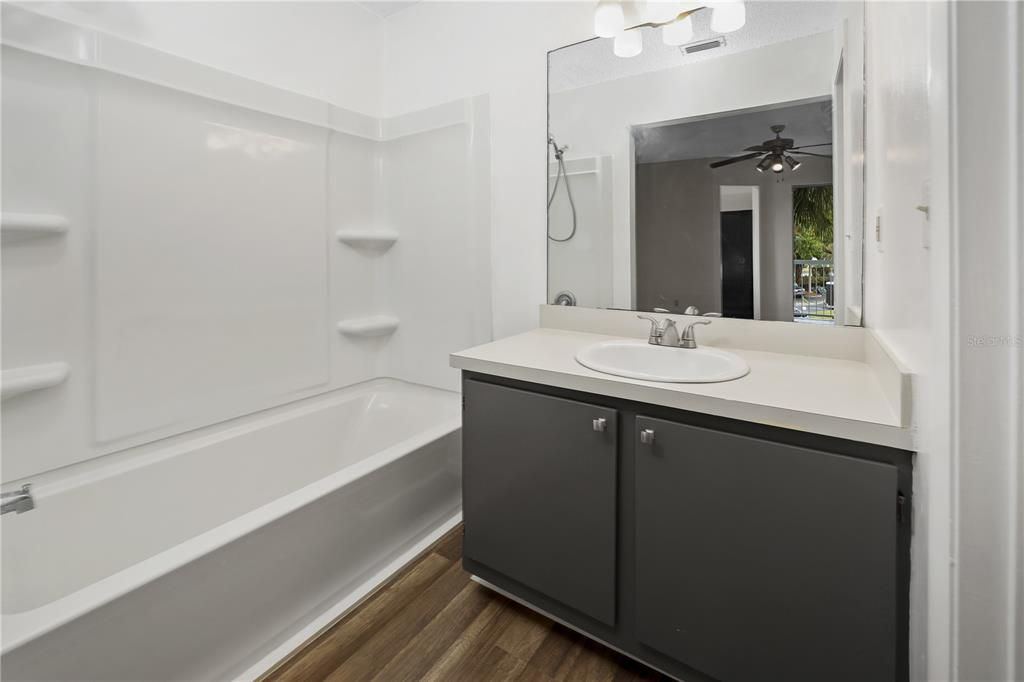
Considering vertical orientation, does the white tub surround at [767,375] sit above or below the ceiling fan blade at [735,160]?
below

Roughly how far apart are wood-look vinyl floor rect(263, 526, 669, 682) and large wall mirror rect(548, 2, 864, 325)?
116cm

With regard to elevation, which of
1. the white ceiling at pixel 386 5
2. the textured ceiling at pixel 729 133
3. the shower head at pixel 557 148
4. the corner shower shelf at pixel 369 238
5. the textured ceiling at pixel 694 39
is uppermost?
the white ceiling at pixel 386 5

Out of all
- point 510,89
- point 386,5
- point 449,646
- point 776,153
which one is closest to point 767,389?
point 776,153

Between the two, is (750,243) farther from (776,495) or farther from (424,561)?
(424,561)

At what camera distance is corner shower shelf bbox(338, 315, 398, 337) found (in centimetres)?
254

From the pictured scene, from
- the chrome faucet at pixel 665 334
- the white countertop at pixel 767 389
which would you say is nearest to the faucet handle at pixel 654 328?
the chrome faucet at pixel 665 334

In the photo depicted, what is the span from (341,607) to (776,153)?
6.75ft

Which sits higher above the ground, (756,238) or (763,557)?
(756,238)

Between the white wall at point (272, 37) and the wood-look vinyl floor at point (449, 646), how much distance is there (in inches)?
83.7

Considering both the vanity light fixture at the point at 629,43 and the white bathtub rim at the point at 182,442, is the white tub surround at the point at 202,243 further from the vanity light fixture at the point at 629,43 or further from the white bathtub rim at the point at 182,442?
the vanity light fixture at the point at 629,43

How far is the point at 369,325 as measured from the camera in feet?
8.53

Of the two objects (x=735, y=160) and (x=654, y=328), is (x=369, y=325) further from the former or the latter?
(x=735, y=160)

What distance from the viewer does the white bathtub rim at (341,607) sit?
54.7 inches

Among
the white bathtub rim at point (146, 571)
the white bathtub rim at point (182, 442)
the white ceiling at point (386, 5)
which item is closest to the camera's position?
the white bathtub rim at point (146, 571)
